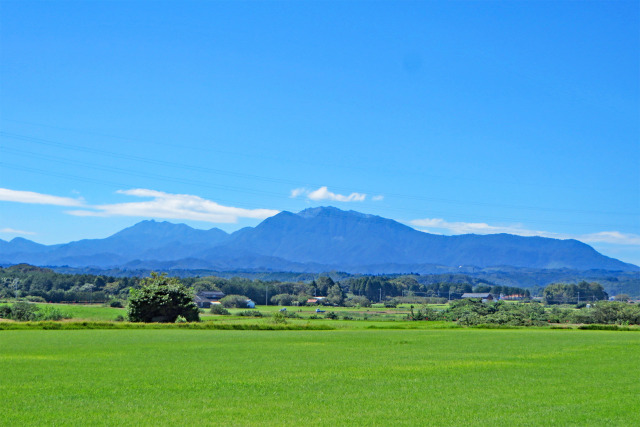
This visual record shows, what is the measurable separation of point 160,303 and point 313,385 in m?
57.9

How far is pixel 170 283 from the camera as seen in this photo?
273ft

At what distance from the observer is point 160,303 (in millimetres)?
79125

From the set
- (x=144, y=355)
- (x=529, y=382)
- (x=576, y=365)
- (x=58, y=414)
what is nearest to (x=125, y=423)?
(x=58, y=414)

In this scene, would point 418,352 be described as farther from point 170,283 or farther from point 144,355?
point 170,283

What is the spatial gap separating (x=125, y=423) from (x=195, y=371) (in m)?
11.1

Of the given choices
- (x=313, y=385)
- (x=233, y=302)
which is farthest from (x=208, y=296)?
(x=313, y=385)

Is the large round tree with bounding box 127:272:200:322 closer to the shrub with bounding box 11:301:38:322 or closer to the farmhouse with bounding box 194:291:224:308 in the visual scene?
the shrub with bounding box 11:301:38:322

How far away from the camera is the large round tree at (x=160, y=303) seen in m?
78.8

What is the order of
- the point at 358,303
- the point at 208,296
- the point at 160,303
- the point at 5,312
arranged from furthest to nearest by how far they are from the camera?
the point at 358,303 < the point at 208,296 < the point at 5,312 < the point at 160,303

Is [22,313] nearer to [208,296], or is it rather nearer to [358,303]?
[208,296]

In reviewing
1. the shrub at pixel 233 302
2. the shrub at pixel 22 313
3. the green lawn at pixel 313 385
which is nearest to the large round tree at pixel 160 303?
the shrub at pixel 22 313

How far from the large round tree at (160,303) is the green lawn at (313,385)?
3624 centimetres

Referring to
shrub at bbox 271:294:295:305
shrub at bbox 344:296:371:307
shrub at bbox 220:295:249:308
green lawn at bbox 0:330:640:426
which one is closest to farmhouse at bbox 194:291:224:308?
shrub at bbox 220:295:249:308

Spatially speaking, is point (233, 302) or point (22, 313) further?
point (233, 302)
